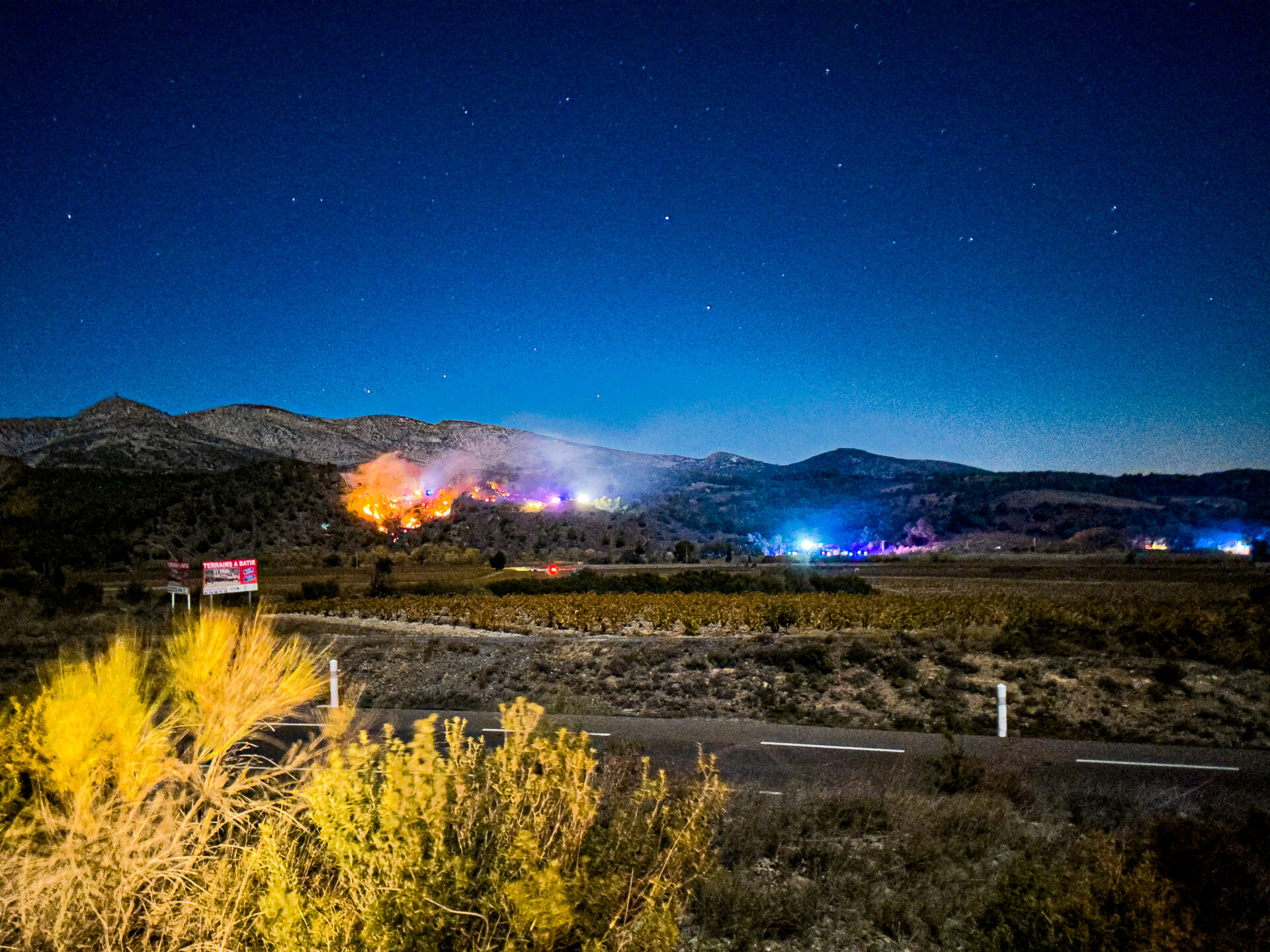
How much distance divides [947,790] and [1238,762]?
503cm

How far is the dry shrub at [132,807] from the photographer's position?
10.0ft

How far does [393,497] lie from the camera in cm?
7625

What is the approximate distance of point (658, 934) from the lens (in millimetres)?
2648

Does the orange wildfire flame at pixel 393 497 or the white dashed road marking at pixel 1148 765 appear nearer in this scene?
the white dashed road marking at pixel 1148 765

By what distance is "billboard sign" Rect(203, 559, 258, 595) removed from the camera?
26906mm

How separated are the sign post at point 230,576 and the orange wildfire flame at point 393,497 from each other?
4155 centimetres

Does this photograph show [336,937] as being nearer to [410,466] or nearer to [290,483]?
[290,483]

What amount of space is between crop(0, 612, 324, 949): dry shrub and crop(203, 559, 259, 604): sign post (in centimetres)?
2427

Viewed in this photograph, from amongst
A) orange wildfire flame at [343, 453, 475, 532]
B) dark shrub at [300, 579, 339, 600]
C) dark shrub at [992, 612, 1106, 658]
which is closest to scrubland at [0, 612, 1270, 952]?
dark shrub at [992, 612, 1106, 658]

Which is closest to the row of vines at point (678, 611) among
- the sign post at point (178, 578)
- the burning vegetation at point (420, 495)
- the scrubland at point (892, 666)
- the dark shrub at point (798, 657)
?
the scrubland at point (892, 666)

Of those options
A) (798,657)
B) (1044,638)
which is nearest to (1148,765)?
(798,657)

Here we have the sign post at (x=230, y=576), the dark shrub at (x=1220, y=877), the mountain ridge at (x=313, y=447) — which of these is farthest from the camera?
the mountain ridge at (x=313, y=447)

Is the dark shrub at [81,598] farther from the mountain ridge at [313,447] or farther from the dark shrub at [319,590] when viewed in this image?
the mountain ridge at [313,447]

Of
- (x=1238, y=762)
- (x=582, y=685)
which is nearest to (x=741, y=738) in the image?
(x=582, y=685)
